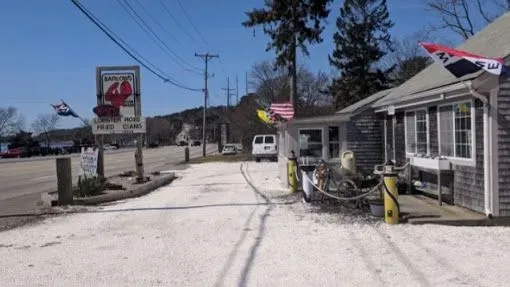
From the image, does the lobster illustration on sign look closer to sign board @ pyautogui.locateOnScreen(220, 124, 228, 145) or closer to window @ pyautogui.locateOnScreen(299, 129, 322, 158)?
window @ pyautogui.locateOnScreen(299, 129, 322, 158)

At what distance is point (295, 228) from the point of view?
10969 millimetres

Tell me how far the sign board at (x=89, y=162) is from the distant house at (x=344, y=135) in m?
6.39

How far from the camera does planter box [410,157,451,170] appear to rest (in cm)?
1270

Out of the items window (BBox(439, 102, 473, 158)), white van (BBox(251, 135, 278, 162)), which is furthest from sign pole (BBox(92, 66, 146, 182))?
white van (BBox(251, 135, 278, 162))

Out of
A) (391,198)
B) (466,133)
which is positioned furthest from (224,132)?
(391,198)

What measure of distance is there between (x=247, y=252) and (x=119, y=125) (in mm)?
14611

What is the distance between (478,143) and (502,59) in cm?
163

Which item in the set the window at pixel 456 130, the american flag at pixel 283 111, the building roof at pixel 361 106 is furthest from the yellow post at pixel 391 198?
the american flag at pixel 283 111

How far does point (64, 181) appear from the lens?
15.2 m

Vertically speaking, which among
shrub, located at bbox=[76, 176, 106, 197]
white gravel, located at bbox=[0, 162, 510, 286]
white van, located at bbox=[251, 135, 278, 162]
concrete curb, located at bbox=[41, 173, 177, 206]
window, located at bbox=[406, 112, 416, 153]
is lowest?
white gravel, located at bbox=[0, 162, 510, 286]

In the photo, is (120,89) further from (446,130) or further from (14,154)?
(14,154)

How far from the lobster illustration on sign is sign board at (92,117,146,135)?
73 cm

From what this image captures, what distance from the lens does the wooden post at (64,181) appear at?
15039mm

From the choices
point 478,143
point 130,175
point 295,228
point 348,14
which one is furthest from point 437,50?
point 348,14
